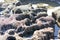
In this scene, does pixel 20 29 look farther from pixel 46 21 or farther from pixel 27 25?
pixel 46 21

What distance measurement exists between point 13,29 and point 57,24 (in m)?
7.07

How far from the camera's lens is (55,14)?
98.9ft

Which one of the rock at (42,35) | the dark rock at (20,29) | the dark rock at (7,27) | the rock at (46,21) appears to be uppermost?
the rock at (46,21)

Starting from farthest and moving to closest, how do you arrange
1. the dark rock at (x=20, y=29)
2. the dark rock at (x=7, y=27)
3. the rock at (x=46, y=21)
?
the rock at (x=46, y=21)
the dark rock at (x=7, y=27)
the dark rock at (x=20, y=29)

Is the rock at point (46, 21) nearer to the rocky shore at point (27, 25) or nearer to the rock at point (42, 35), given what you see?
the rocky shore at point (27, 25)

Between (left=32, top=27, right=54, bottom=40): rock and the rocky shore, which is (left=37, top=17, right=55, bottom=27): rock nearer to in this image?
the rocky shore

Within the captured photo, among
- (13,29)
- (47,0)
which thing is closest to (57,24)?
(13,29)

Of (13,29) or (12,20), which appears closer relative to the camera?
(13,29)

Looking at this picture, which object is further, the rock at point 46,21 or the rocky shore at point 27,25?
the rock at point 46,21

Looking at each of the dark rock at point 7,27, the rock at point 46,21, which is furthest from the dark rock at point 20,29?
the rock at point 46,21

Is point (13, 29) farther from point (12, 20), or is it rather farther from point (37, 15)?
point (37, 15)

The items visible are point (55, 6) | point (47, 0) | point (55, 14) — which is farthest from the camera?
point (47, 0)

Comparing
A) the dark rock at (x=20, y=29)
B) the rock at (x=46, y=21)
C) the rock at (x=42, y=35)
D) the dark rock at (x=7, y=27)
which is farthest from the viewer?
the rock at (x=46, y=21)

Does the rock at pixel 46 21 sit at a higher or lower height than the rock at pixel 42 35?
higher
